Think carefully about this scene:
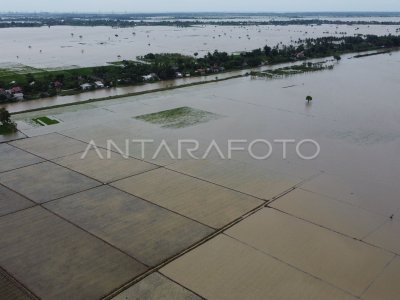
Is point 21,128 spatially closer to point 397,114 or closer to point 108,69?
point 108,69

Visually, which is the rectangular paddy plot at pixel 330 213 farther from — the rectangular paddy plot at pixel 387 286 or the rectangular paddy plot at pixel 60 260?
the rectangular paddy plot at pixel 60 260

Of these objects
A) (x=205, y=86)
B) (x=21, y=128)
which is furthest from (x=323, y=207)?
(x=205, y=86)

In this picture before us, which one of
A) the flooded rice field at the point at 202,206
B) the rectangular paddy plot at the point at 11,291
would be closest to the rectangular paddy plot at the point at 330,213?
the flooded rice field at the point at 202,206

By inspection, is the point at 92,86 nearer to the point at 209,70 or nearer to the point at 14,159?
the point at 209,70

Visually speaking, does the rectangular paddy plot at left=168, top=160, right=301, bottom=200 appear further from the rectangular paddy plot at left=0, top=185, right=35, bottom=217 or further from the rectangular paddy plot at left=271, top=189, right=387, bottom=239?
the rectangular paddy plot at left=0, top=185, right=35, bottom=217

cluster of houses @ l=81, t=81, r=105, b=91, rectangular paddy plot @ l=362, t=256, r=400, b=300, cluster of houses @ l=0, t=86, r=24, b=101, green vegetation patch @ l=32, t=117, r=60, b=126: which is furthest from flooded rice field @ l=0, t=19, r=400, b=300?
cluster of houses @ l=81, t=81, r=105, b=91
